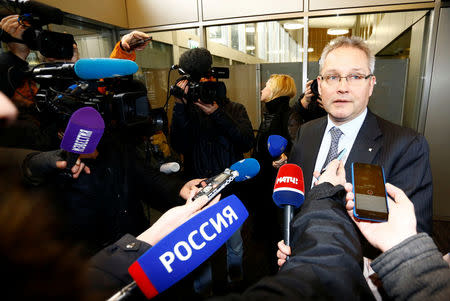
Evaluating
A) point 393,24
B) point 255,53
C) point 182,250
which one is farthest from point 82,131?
point 393,24

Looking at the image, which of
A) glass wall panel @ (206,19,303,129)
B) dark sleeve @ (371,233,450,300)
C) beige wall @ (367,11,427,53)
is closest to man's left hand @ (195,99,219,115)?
dark sleeve @ (371,233,450,300)

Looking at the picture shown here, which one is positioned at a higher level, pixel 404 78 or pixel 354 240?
pixel 404 78

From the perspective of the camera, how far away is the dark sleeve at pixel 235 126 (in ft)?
5.02

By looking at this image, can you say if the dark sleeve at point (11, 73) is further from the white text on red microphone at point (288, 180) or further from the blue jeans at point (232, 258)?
the blue jeans at point (232, 258)

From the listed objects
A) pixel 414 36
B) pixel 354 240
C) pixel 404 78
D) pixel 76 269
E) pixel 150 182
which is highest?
pixel 414 36

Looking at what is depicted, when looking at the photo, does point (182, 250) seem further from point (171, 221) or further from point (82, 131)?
point (82, 131)

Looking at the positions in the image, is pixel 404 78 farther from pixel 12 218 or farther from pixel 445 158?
pixel 12 218

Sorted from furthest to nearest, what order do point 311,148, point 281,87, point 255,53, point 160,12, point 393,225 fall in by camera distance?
point 255,53, point 160,12, point 281,87, point 311,148, point 393,225

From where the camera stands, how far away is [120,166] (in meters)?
1.08

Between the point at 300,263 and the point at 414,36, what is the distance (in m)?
3.13

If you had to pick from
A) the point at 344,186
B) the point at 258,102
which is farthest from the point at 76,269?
the point at 258,102

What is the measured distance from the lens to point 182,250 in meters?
0.47

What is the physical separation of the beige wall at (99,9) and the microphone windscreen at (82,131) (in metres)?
2.09

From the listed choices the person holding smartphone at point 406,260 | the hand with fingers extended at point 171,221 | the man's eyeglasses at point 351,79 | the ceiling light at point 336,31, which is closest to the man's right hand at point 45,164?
the hand with fingers extended at point 171,221
